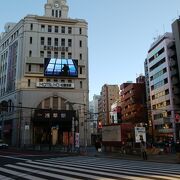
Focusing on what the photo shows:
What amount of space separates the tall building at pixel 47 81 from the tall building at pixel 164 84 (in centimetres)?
2030

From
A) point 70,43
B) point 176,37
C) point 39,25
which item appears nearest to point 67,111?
point 70,43

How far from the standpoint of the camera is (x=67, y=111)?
199ft

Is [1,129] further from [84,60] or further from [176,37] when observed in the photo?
[176,37]

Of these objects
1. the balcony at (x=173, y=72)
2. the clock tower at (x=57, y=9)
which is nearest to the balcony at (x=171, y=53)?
the balcony at (x=173, y=72)

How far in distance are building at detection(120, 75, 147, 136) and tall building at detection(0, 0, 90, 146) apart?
27.1 meters

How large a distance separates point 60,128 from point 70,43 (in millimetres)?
21140

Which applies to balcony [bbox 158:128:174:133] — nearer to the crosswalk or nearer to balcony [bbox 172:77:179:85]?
balcony [bbox 172:77:179:85]

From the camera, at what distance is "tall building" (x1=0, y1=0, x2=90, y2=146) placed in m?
61.3

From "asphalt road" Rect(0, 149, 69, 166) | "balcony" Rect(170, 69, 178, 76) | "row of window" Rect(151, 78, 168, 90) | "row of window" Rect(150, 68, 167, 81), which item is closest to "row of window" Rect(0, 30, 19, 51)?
"row of window" Rect(150, 68, 167, 81)

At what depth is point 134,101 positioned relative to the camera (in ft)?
315

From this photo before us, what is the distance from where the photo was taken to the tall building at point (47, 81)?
6131 cm

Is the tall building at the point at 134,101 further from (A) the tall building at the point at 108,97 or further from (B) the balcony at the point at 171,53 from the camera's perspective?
(A) the tall building at the point at 108,97

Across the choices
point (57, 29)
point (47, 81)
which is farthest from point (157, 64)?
point (47, 81)

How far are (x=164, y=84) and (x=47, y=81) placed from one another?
30173mm
